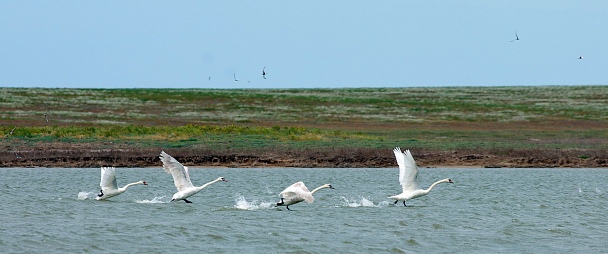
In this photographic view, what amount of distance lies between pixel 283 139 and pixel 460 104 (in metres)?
36.1

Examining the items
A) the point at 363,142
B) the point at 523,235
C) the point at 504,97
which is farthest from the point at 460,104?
the point at 523,235

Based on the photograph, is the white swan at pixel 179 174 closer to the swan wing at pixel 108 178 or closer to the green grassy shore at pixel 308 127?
the swan wing at pixel 108 178

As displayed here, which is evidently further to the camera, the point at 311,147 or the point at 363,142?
the point at 363,142

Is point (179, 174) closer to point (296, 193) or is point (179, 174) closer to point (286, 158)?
point (296, 193)

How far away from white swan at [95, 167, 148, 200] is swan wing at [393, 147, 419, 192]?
587 centimetres

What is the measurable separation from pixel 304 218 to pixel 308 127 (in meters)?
38.5

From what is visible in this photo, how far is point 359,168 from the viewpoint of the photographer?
38375 mm

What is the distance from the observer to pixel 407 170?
2133 centimetres

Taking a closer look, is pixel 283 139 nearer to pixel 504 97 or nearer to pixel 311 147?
pixel 311 147

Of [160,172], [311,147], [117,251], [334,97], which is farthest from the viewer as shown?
[334,97]

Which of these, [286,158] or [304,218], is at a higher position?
[304,218]

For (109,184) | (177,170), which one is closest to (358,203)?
(177,170)

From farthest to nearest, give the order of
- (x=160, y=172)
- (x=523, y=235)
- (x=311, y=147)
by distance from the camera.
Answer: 1. (x=311, y=147)
2. (x=160, y=172)
3. (x=523, y=235)

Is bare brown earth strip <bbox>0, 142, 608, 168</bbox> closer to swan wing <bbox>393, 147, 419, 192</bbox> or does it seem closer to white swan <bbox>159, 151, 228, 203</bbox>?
white swan <bbox>159, 151, 228, 203</bbox>
